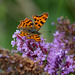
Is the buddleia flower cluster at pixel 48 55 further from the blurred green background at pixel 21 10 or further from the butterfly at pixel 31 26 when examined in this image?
the blurred green background at pixel 21 10

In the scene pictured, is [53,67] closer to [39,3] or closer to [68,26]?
[68,26]

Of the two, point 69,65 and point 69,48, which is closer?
point 69,65

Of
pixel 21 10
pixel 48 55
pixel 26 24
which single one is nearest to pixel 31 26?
pixel 26 24

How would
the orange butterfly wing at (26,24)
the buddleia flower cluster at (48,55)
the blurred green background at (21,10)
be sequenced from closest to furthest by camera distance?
the buddleia flower cluster at (48,55), the orange butterfly wing at (26,24), the blurred green background at (21,10)

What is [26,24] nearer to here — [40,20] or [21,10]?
[40,20]

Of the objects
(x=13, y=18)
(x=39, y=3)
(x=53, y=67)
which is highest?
(x=39, y=3)

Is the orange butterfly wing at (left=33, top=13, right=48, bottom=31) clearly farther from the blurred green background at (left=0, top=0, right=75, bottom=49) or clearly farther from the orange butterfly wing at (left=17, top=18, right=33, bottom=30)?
the blurred green background at (left=0, top=0, right=75, bottom=49)

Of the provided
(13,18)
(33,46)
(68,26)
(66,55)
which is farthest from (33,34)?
(13,18)

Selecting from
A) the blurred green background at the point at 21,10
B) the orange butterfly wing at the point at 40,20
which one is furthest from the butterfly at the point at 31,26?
the blurred green background at the point at 21,10

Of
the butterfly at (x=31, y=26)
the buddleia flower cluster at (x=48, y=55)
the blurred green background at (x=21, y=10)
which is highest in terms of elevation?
the blurred green background at (x=21, y=10)

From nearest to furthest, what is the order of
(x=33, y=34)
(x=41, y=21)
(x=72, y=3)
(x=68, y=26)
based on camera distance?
(x=33, y=34) < (x=41, y=21) < (x=68, y=26) < (x=72, y=3)

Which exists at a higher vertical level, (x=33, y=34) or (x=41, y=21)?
(x=41, y=21)
